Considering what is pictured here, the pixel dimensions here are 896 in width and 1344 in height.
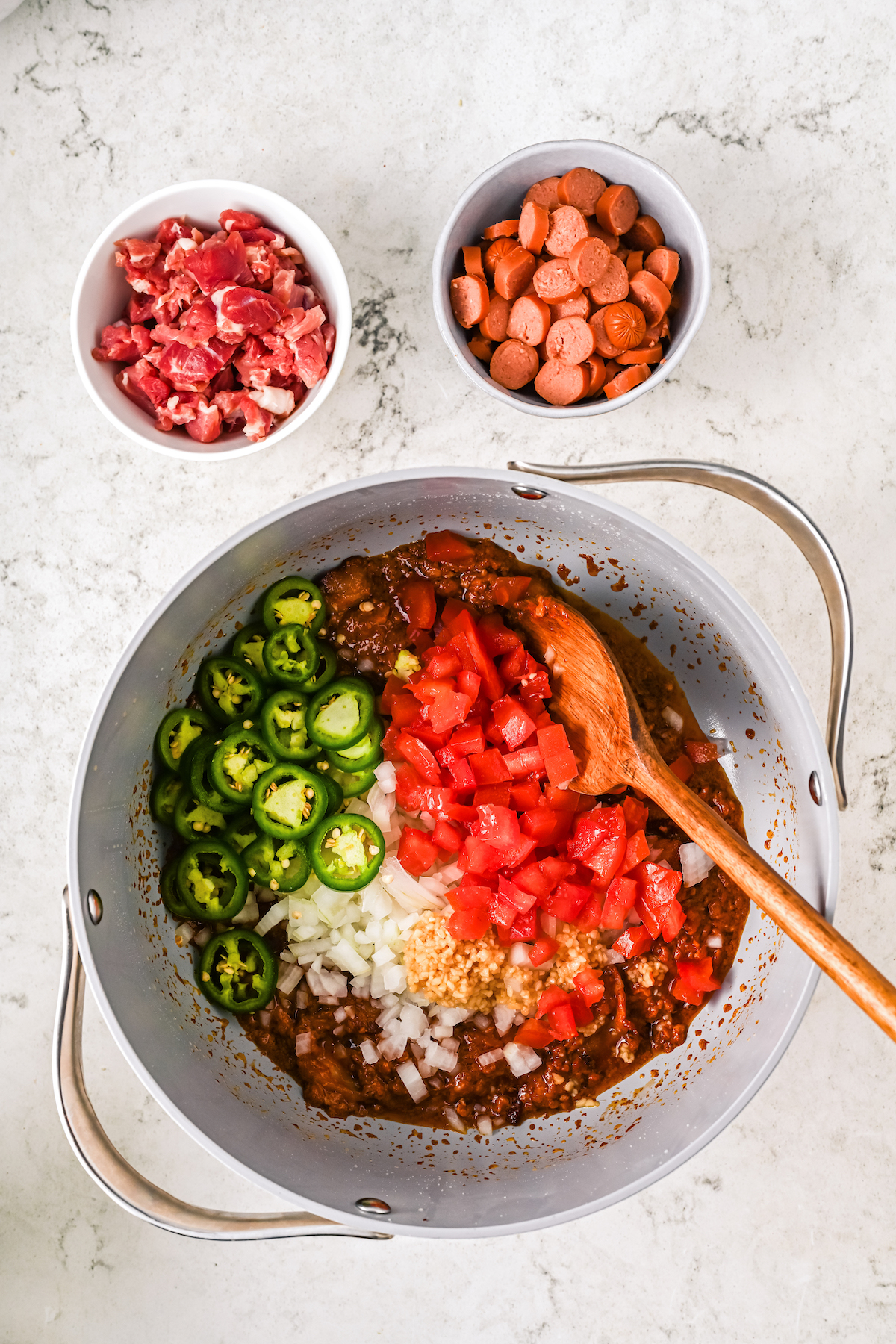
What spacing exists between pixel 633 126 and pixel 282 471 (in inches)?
41.2

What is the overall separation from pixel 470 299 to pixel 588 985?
53.3 inches

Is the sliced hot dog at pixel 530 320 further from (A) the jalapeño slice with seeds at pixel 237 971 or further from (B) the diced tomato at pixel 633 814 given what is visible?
(A) the jalapeño slice with seeds at pixel 237 971

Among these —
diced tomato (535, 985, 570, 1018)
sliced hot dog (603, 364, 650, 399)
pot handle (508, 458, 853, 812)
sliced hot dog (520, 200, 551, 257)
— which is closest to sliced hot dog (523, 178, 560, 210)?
sliced hot dog (520, 200, 551, 257)

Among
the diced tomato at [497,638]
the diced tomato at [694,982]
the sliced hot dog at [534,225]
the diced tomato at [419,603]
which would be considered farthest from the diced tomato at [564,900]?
the sliced hot dog at [534,225]

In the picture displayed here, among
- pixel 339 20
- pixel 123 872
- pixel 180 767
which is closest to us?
pixel 123 872

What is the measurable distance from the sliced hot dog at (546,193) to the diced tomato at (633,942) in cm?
143

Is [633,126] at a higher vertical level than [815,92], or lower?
lower

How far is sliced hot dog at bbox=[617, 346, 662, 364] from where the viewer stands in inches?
69.5

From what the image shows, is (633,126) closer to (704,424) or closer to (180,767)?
(704,424)

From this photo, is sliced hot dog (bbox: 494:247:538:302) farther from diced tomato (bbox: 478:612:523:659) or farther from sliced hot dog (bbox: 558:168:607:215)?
diced tomato (bbox: 478:612:523:659)

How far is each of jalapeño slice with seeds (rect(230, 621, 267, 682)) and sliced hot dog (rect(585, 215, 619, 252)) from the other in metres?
1.01

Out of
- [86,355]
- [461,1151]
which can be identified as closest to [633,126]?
[86,355]

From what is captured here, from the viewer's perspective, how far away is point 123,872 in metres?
1.70

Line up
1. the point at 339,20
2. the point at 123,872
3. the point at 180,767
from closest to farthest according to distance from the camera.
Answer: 1. the point at 123,872
2. the point at 180,767
3. the point at 339,20
